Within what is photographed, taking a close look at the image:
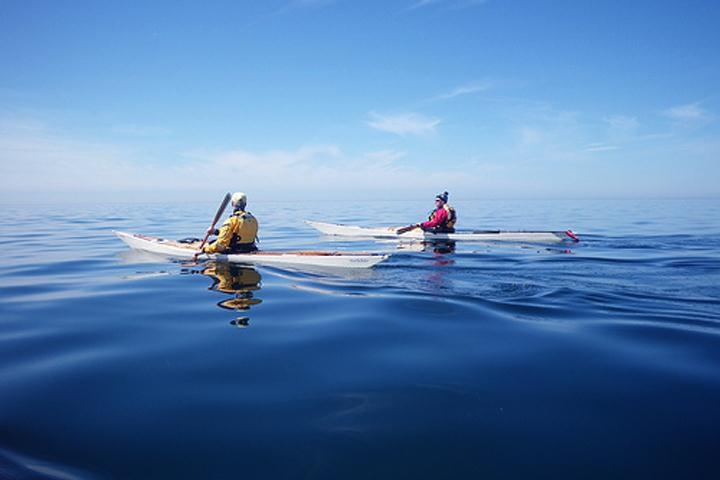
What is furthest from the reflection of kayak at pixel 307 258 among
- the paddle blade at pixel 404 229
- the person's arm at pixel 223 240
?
the paddle blade at pixel 404 229

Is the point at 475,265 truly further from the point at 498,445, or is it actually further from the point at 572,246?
the point at 498,445

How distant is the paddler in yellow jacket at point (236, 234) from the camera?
1203cm

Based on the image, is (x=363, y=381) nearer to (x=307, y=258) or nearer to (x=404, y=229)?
(x=307, y=258)

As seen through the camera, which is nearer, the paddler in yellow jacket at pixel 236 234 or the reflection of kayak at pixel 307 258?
the reflection of kayak at pixel 307 258

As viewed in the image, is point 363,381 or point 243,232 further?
point 243,232

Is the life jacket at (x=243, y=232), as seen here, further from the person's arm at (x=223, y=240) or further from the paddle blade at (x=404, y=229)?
the paddle blade at (x=404, y=229)

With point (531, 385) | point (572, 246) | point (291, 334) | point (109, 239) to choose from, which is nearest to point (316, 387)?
point (291, 334)

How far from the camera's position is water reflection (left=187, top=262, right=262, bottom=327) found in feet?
25.7

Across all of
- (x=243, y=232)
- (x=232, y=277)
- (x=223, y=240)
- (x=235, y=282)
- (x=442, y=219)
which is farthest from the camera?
(x=442, y=219)

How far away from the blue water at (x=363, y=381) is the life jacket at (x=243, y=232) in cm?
302

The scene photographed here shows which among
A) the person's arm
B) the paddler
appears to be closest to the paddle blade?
the paddler

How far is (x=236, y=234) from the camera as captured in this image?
40.3ft

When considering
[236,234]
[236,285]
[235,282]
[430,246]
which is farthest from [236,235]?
[430,246]

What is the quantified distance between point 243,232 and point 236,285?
2.73 metres
